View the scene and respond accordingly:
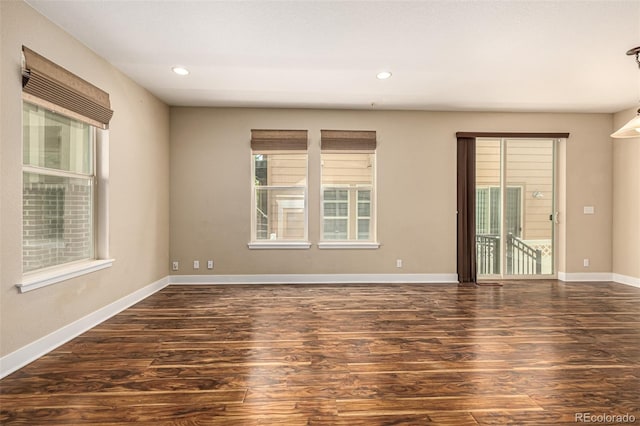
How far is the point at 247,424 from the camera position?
5.61 feet

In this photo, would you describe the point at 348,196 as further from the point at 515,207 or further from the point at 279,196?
the point at 515,207

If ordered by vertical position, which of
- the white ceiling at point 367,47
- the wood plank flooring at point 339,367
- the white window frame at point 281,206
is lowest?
the wood plank flooring at point 339,367

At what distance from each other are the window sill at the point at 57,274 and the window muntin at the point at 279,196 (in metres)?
2.22

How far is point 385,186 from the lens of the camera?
502 centimetres

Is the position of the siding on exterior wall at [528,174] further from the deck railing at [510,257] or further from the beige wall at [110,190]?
the beige wall at [110,190]

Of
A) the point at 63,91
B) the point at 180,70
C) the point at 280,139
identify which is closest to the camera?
the point at 63,91

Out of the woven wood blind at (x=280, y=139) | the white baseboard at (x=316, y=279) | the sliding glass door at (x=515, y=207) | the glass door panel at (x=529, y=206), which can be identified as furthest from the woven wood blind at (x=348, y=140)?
the glass door panel at (x=529, y=206)

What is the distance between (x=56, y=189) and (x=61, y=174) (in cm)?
14

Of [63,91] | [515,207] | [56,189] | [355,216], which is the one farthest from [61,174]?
[515,207]

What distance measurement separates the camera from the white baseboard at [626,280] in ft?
15.7

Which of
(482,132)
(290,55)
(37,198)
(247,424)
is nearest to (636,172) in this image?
(482,132)

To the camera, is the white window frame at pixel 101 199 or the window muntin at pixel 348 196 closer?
the white window frame at pixel 101 199

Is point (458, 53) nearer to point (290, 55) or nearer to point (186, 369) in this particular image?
point (290, 55)

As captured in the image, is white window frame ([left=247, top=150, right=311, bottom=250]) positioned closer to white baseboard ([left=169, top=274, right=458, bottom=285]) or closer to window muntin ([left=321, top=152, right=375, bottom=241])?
window muntin ([left=321, top=152, right=375, bottom=241])
